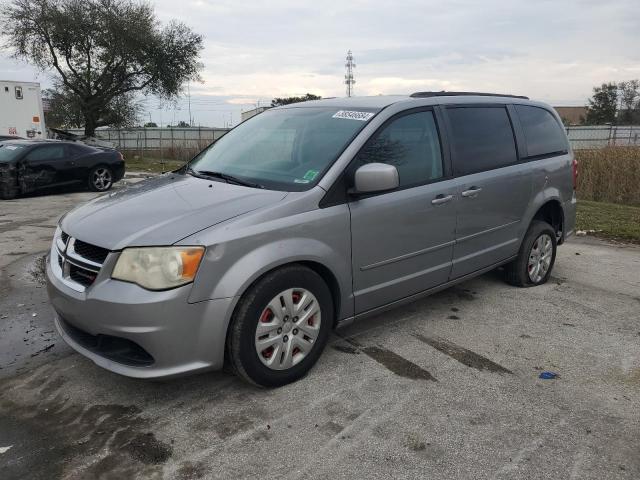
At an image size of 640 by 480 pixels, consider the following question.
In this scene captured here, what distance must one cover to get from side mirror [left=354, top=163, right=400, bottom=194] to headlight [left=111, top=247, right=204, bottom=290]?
3.58 feet

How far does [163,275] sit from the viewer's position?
9.07ft

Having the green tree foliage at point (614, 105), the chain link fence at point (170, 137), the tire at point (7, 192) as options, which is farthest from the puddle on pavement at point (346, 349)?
the green tree foliage at point (614, 105)

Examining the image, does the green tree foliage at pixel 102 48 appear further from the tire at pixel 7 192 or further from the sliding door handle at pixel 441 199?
the sliding door handle at pixel 441 199

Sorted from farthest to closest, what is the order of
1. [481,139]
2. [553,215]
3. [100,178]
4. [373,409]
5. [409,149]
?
[100,178] < [553,215] < [481,139] < [409,149] < [373,409]

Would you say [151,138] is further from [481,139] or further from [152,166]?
[481,139]

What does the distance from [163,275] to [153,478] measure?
96 centimetres

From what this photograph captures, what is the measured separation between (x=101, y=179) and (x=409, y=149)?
10908 mm

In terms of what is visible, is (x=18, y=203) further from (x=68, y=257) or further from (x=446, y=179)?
(x=446, y=179)

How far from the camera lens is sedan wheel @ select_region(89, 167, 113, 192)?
1280 centimetres

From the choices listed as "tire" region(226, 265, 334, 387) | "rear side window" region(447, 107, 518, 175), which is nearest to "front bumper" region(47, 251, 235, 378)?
"tire" region(226, 265, 334, 387)

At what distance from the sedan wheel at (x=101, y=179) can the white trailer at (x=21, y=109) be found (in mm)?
11249

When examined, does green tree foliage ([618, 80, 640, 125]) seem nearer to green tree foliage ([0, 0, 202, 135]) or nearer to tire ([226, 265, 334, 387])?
green tree foliage ([0, 0, 202, 135])

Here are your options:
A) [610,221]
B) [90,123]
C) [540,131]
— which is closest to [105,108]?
[90,123]

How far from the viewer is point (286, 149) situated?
149 inches
